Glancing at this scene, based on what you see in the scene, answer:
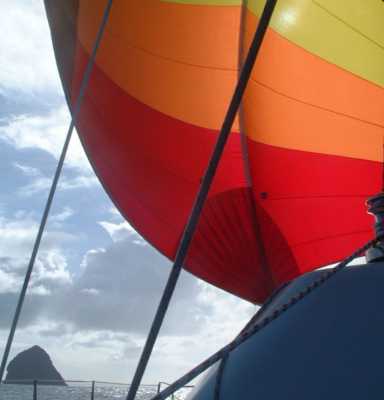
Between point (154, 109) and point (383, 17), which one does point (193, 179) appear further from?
point (383, 17)

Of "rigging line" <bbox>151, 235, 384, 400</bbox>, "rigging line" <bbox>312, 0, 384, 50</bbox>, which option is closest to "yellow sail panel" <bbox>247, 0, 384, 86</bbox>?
"rigging line" <bbox>312, 0, 384, 50</bbox>

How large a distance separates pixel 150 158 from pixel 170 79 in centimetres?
100

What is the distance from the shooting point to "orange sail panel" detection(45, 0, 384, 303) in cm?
583

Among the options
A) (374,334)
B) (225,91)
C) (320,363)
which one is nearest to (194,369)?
(320,363)

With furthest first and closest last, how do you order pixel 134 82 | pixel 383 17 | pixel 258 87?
pixel 134 82, pixel 258 87, pixel 383 17

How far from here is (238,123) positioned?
664 centimetres

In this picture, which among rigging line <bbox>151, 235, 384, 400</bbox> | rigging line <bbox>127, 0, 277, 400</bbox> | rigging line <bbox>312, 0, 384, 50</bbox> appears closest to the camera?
rigging line <bbox>151, 235, 384, 400</bbox>

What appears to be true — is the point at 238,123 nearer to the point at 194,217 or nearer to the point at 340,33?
the point at 340,33

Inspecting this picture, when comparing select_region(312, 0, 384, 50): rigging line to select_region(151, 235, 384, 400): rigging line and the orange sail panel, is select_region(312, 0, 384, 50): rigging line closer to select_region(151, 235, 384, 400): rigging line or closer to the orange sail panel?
the orange sail panel

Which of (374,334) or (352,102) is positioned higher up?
(352,102)

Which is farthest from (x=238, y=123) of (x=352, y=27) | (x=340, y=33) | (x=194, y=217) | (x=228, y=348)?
(x=228, y=348)

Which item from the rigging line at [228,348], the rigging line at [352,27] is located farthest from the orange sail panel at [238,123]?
the rigging line at [228,348]

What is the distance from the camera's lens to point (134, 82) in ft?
22.2

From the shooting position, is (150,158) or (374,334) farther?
(150,158)
